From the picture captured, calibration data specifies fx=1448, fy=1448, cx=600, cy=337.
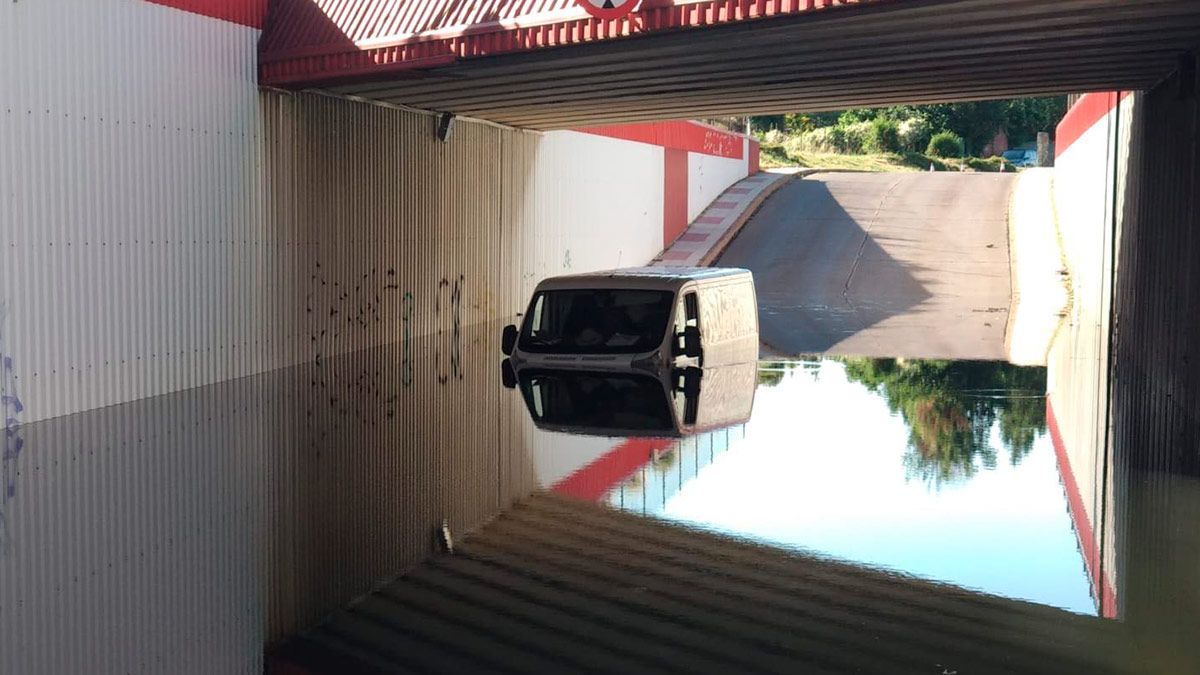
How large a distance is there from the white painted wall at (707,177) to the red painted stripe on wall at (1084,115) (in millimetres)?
10660

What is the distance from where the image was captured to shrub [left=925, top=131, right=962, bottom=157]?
73.9 meters

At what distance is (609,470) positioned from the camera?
1159cm

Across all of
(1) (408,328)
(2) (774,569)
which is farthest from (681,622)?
(1) (408,328)

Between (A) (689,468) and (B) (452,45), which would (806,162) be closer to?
(B) (452,45)

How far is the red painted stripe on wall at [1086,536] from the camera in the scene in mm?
7594

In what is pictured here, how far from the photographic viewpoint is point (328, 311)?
21.3 m

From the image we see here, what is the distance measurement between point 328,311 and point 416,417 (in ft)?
22.7

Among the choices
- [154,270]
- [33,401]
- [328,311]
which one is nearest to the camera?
[33,401]

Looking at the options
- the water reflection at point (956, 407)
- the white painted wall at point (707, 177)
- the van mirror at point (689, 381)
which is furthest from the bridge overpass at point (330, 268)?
→ the white painted wall at point (707, 177)

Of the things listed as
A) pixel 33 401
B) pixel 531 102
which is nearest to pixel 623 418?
pixel 33 401

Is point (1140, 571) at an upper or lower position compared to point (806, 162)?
lower

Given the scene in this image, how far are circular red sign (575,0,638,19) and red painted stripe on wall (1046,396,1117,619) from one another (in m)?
6.49

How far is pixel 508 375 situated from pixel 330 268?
3.97m

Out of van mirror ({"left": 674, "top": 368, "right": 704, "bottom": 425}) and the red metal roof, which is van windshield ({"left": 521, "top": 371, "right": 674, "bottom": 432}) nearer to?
van mirror ({"left": 674, "top": 368, "right": 704, "bottom": 425})
